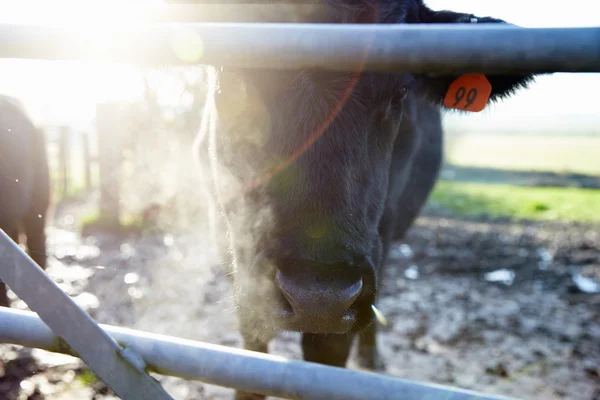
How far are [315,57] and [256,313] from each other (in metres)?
1.01

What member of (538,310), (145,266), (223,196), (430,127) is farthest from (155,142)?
(538,310)

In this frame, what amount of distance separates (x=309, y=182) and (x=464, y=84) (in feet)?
2.75

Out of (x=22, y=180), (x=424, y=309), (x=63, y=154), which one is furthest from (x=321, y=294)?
(x=63, y=154)

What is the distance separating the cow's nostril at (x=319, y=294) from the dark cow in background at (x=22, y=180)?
3.84 feet

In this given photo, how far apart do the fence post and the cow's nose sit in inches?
217

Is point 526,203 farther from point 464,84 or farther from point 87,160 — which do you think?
point 464,84

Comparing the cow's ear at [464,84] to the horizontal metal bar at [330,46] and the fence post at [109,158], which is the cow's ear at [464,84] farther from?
the fence post at [109,158]

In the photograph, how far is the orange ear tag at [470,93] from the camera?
1.71 metres

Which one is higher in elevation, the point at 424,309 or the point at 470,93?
the point at 470,93

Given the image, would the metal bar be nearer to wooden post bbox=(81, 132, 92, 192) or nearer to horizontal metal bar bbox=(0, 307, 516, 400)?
horizontal metal bar bbox=(0, 307, 516, 400)

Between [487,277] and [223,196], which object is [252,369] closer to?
[223,196]

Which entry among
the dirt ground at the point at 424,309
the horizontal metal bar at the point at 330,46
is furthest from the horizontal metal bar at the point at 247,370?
the dirt ground at the point at 424,309

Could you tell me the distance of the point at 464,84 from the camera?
1.82 m

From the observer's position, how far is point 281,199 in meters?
1.58
